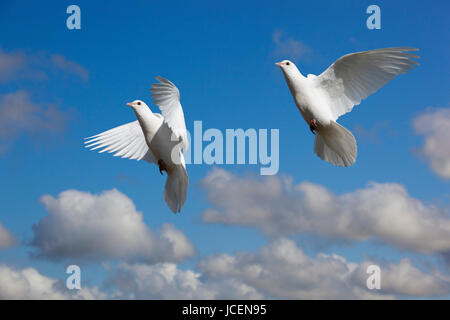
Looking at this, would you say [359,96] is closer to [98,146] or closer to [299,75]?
[299,75]

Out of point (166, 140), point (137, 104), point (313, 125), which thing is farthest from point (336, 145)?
point (137, 104)

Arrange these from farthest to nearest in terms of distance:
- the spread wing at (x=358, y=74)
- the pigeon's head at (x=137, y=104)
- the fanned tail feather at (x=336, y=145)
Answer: the pigeon's head at (x=137, y=104) → the fanned tail feather at (x=336, y=145) → the spread wing at (x=358, y=74)

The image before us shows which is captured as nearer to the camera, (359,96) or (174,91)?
(174,91)

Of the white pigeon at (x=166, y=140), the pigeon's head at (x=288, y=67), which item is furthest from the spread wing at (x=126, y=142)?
the pigeon's head at (x=288, y=67)

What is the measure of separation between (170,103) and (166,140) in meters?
0.67

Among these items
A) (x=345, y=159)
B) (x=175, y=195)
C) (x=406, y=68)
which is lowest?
(x=175, y=195)

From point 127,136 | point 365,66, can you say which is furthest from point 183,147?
point 365,66

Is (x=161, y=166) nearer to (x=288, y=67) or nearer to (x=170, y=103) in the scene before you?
(x=170, y=103)

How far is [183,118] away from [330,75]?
2.60 metres

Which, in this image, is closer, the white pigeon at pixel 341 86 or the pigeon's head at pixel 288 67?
the white pigeon at pixel 341 86

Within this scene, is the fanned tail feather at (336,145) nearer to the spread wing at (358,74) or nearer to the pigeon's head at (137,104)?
the spread wing at (358,74)

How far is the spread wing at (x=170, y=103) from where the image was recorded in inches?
317

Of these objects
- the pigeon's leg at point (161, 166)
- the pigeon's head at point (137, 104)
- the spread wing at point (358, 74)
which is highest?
the spread wing at point (358, 74)

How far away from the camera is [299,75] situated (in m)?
8.75
